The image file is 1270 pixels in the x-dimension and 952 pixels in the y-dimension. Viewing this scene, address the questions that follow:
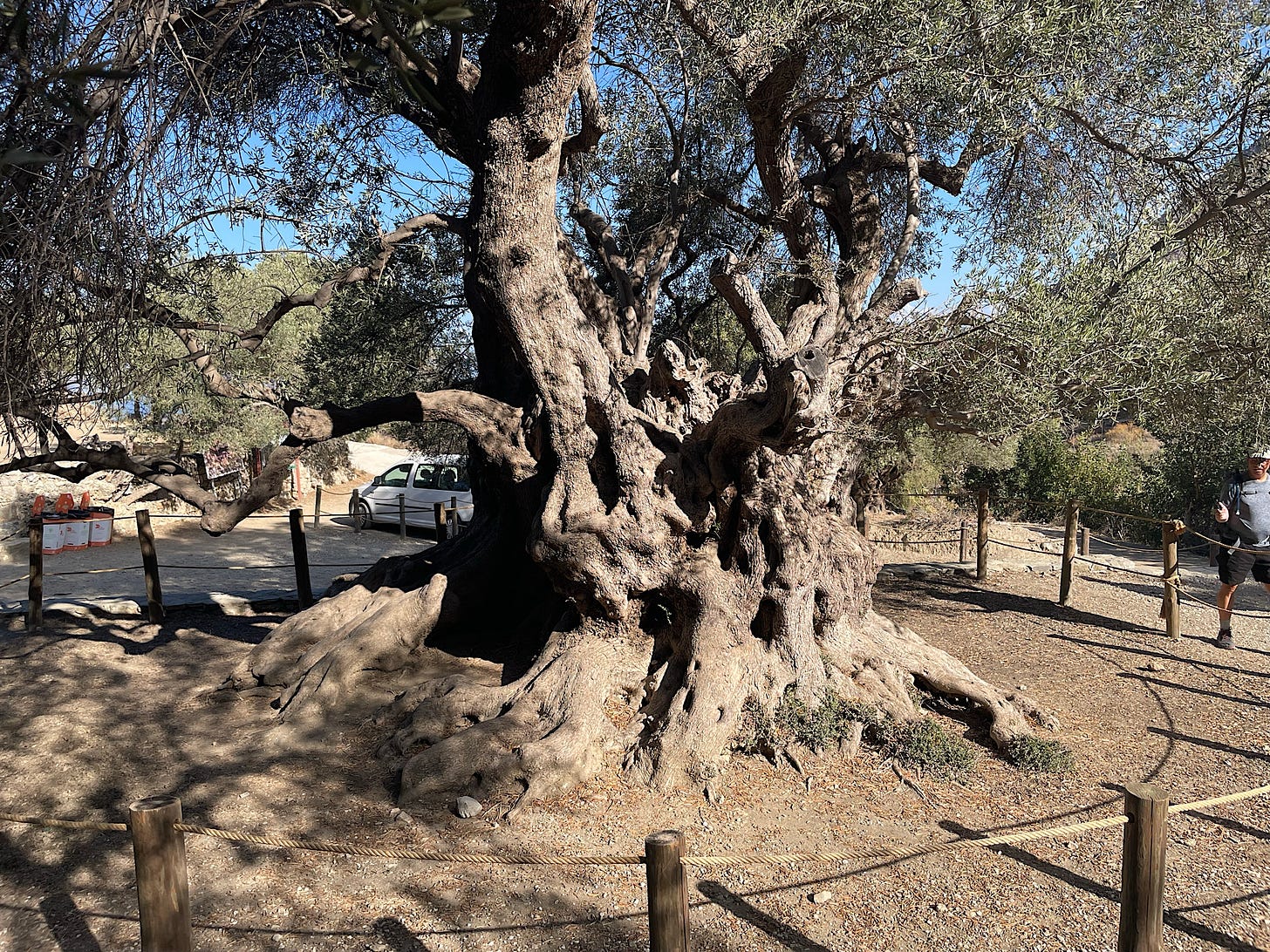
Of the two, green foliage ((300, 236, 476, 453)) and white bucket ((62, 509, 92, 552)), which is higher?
green foliage ((300, 236, 476, 453))

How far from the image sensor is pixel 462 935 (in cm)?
374

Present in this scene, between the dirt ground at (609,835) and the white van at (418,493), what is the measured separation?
10.6 metres

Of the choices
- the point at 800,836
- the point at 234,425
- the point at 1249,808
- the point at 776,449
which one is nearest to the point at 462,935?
the point at 800,836

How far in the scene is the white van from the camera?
59.4 ft

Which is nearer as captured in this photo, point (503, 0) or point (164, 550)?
point (503, 0)

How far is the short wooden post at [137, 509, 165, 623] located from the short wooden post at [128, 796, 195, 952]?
661 centimetres

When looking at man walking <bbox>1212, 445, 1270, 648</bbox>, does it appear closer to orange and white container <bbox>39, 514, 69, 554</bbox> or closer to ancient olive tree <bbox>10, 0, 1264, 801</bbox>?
ancient olive tree <bbox>10, 0, 1264, 801</bbox>

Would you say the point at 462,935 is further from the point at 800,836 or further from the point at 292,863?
the point at 800,836

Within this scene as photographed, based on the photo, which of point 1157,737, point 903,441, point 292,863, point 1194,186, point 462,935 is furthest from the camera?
point 903,441

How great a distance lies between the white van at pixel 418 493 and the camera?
18094 millimetres

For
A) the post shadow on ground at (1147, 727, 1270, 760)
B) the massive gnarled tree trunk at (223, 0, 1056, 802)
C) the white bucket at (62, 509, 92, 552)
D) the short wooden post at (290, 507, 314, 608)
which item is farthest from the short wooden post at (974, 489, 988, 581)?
the white bucket at (62, 509, 92, 552)

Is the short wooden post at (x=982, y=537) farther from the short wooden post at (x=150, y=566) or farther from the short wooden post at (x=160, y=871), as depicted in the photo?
the short wooden post at (x=160, y=871)

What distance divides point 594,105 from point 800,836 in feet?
17.8

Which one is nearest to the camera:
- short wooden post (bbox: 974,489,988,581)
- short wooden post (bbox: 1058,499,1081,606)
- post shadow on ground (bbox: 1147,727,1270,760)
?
post shadow on ground (bbox: 1147,727,1270,760)
